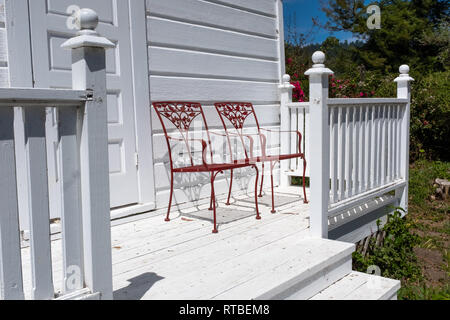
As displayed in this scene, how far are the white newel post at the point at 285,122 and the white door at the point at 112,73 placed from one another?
72.6 inches

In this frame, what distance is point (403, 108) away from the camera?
3.96 metres

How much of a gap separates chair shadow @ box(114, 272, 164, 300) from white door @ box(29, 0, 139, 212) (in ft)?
3.47

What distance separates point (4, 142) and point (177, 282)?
0.99 m

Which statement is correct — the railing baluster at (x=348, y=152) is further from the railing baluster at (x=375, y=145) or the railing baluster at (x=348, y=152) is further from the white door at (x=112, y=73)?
the white door at (x=112, y=73)

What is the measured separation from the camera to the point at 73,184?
5.19 ft

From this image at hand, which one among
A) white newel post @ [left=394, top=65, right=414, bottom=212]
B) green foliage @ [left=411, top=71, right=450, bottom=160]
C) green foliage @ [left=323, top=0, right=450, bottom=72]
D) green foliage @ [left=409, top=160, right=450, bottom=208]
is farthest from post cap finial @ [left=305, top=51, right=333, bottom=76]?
green foliage @ [left=323, top=0, right=450, bottom=72]

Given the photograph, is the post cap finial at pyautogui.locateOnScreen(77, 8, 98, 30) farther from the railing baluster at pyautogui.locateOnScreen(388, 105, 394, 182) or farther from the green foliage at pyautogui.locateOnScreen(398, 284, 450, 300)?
the railing baluster at pyautogui.locateOnScreen(388, 105, 394, 182)

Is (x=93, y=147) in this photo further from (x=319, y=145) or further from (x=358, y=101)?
(x=358, y=101)

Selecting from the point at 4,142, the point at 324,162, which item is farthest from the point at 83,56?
the point at 324,162

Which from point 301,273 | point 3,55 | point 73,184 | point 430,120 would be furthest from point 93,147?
point 430,120

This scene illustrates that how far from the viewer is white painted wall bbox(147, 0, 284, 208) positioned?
11.5 feet

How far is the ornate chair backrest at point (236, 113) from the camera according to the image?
13.1 feet

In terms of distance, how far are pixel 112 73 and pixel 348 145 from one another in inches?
67.4

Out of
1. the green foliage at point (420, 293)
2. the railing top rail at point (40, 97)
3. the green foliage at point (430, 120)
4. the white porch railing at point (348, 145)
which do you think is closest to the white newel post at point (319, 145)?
the white porch railing at point (348, 145)
